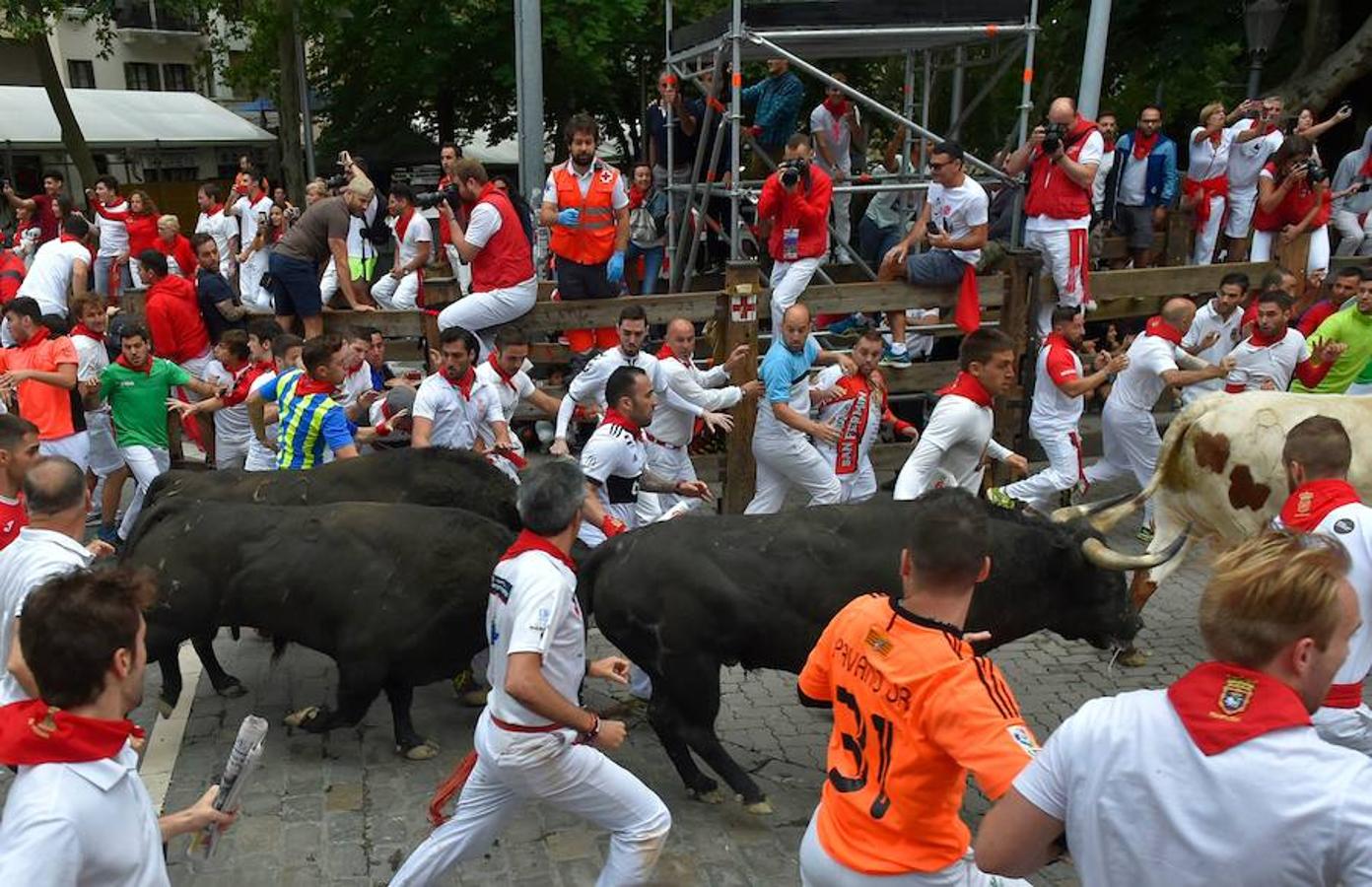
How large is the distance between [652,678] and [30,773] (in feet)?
10.1

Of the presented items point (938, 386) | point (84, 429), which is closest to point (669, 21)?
point (938, 386)

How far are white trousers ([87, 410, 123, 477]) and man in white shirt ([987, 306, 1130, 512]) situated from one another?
21.1 feet

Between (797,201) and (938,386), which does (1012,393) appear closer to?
(938,386)

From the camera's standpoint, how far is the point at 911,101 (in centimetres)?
1169

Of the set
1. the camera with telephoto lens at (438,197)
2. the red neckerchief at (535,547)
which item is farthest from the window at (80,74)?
the red neckerchief at (535,547)

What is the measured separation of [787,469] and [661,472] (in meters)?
0.92

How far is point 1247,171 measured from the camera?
1145 centimetres

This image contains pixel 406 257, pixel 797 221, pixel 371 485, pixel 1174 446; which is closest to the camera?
pixel 371 485

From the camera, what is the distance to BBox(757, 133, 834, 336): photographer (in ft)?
29.3

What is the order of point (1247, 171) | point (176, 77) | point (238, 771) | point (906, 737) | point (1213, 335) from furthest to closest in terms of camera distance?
point (176, 77)
point (1247, 171)
point (1213, 335)
point (238, 771)
point (906, 737)

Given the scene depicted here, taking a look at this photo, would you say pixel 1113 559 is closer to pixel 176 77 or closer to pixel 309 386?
pixel 309 386

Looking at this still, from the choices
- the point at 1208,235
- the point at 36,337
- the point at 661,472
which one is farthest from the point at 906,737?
the point at 1208,235

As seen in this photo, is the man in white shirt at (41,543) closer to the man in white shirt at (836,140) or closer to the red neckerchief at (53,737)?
the red neckerchief at (53,737)

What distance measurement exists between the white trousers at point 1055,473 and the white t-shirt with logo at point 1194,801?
5.98m
